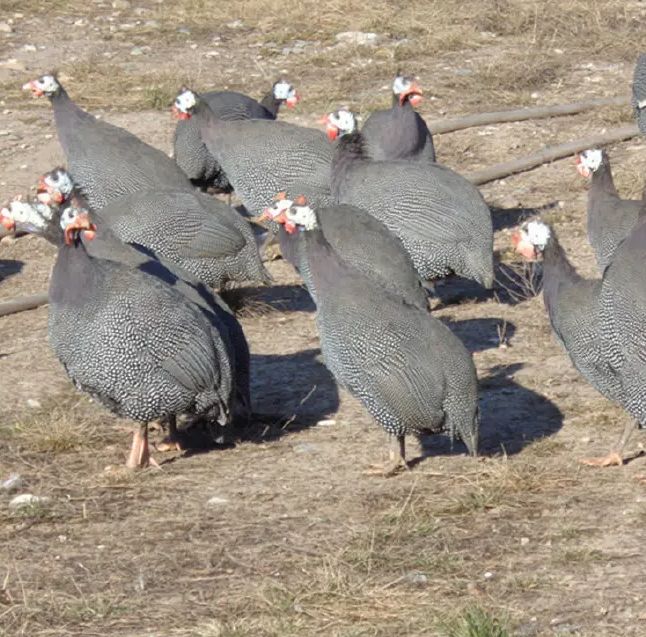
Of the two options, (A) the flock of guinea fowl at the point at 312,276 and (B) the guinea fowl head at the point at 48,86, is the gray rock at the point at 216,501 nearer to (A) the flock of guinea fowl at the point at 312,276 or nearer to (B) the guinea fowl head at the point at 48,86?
(A) the flock of guinea fowl at the point at 312,276

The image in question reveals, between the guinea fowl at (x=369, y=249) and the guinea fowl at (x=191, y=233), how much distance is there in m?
0.45

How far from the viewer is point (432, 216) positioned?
7.54 m

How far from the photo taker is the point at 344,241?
698 centimetres

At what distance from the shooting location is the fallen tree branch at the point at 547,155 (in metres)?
9.59

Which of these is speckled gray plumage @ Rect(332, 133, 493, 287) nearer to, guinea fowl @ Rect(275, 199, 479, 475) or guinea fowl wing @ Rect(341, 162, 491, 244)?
guinea fowl wing @ Rect(341, 162, 491, 244)

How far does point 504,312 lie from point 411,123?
63.4 inches

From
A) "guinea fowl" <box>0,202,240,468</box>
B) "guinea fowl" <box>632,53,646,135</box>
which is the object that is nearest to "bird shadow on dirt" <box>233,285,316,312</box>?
"guinea fowl" <box>0,202,240,468</box>

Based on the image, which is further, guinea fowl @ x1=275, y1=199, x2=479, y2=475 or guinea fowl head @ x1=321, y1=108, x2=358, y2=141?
guinea fowl head @ x1=321, y1=108, x2=358, y2=141

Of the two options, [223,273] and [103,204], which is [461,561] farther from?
[103,204]

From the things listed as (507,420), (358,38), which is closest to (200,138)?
(507,420)

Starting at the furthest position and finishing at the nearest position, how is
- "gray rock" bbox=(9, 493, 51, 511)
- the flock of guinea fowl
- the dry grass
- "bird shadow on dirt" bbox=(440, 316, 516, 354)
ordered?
"bird shadow on dirt" bbox=(440, 316, 516, 354) < the dry grass < the flock of guinea fowl < "gray rock" bbox=(9, 493, 51, 511)

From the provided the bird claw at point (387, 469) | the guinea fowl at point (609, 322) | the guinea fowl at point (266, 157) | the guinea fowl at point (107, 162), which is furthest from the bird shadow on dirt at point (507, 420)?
the guinea fowl at point (107, 162)

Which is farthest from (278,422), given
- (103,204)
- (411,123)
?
(411,123)

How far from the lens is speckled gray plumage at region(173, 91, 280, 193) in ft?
30.3
